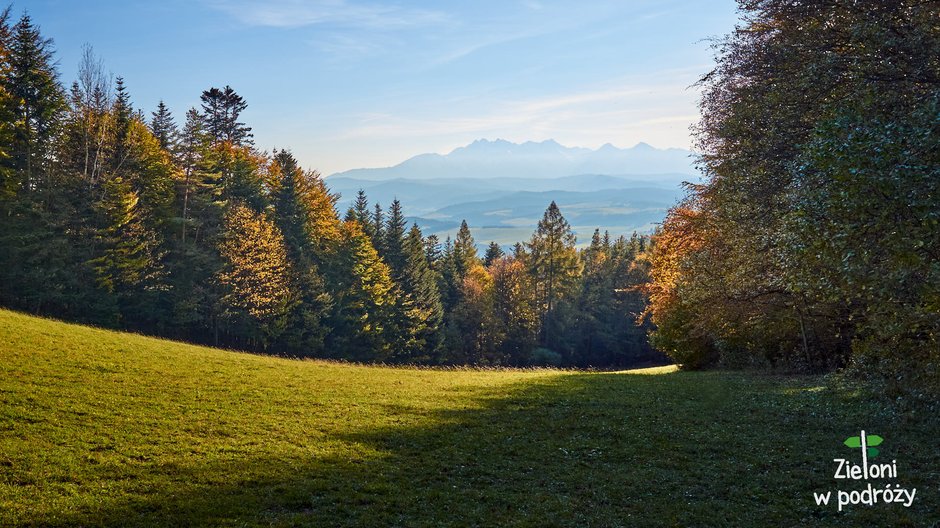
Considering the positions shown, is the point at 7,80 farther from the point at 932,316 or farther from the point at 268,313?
the point at 932,316

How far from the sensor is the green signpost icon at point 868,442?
44.8 ft

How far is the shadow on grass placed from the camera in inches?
420

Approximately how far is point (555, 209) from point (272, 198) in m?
38.8

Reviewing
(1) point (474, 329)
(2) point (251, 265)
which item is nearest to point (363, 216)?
(1) point (474, 329)

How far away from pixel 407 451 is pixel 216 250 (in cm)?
4503

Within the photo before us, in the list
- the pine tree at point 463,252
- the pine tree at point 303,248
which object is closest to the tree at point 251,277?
the pine tree at point 303,248

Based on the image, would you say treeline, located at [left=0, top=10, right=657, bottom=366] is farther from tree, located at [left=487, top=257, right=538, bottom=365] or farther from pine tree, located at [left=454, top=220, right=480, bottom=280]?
pine tree, located at [left=454, top=220, right=480, bottom=280]

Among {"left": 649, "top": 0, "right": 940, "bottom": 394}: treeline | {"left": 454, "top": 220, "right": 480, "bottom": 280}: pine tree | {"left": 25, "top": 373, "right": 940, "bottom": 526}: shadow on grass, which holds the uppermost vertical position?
{"left": 454, "top": 220, "right": 480, "bottom": 280}: pine tree

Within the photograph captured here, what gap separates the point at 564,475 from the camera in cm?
1353

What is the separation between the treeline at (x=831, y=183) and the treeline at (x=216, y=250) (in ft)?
55.2

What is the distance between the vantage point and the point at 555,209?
81.1 meters

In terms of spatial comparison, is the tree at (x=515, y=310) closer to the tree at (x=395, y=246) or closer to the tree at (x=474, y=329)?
the tree at (x=474, y=329)

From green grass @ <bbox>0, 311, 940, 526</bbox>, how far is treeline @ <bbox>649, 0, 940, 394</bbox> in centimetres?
379

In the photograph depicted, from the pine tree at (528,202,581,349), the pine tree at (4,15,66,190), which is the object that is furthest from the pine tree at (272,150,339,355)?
the pine tree at (528,202,581,349)
